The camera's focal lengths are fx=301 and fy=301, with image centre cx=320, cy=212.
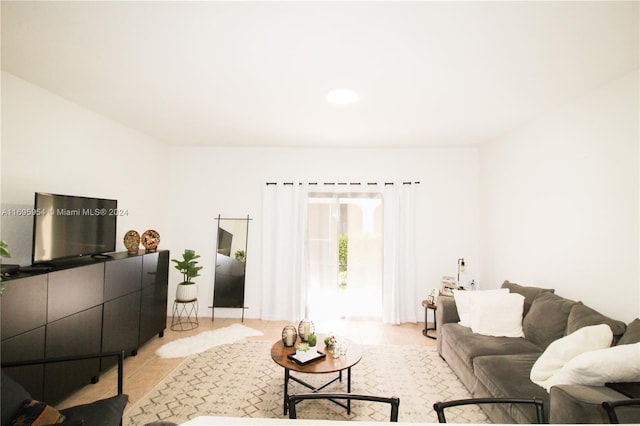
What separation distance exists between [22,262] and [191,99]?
6.75 feet

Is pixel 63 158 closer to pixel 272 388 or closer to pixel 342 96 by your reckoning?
pixel 342 96

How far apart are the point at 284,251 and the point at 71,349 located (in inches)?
110

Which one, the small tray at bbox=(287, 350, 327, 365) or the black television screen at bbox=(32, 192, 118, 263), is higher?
the black television screen at bbox=(32, 192, 118, 263)

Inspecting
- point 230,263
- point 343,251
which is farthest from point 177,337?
point 343,251

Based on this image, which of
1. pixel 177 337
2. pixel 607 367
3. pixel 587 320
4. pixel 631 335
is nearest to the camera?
pixel 607 367

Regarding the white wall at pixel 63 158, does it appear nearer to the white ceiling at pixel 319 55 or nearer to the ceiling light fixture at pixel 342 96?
the white ceiling at pixel 319 55

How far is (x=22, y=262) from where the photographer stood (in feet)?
8.53

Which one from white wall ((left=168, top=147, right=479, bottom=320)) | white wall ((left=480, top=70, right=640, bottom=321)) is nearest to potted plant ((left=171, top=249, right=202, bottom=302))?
white wall ((left=168, top=147, right=479, bottom=320))

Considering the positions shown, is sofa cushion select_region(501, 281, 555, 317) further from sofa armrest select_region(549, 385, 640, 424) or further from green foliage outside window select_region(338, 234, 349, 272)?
green foliage outside window select_region(338, 234, 349, 272)

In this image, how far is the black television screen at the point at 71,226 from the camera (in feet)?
8.08

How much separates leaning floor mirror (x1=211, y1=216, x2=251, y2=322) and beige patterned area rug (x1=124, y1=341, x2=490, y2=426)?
3.93 feet

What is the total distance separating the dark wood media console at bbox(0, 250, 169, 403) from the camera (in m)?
2.09

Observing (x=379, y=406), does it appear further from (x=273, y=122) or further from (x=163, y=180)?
(x=163, y=180)

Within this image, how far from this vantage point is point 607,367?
1691 millimetres
